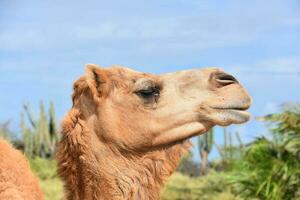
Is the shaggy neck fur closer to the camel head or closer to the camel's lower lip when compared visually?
the camel head

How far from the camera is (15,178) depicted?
516cm

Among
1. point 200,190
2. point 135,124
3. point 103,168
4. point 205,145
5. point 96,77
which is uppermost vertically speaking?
point 96,77

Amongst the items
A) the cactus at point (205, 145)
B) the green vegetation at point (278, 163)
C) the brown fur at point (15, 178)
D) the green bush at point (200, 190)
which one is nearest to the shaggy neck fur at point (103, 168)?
the brown fur at point (15, 178)

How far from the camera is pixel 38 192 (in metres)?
5.39

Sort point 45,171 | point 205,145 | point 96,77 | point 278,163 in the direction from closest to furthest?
1. point 96,77
2. point 278,163
3. point 45,171
4. point 205,145

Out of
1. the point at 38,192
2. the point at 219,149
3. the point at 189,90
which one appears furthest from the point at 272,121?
the point at 219,149

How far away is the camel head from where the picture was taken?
4047 mm

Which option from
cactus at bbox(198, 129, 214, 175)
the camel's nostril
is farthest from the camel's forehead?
cactus at bbox(198, 129, 214, 175)

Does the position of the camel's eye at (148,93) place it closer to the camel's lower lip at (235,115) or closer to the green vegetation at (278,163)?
the camel's lower lip at (235,115)

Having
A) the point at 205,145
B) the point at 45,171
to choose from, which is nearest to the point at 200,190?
the point at 45,171

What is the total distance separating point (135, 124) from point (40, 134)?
69.0 feet

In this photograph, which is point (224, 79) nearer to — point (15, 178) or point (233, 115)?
point (233, 115)

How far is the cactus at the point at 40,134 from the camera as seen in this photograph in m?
24.0

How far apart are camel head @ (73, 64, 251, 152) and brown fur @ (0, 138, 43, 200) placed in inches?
41.0
